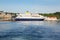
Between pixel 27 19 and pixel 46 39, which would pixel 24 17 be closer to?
pixel 27 19

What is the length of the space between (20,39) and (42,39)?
3.42 feet

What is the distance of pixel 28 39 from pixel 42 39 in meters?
0.69

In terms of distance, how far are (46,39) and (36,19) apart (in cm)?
3293

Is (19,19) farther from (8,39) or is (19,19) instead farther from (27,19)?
(8,39)

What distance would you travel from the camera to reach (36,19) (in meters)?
43.9

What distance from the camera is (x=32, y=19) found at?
43.6 m

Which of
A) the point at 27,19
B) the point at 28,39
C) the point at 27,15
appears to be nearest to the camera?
the point at 28,39

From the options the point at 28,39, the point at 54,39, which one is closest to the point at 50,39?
the point at 54,39

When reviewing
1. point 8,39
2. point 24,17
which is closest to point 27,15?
point 24,17

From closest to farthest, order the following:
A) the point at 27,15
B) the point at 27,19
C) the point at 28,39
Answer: the point at 28,39 → the point at 27,19 → the point at 27,15

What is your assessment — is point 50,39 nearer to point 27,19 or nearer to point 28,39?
point 28,39

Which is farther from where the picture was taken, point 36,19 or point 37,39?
point 36,19

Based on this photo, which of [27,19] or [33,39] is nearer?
[33,39]

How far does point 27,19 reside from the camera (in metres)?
43.0
